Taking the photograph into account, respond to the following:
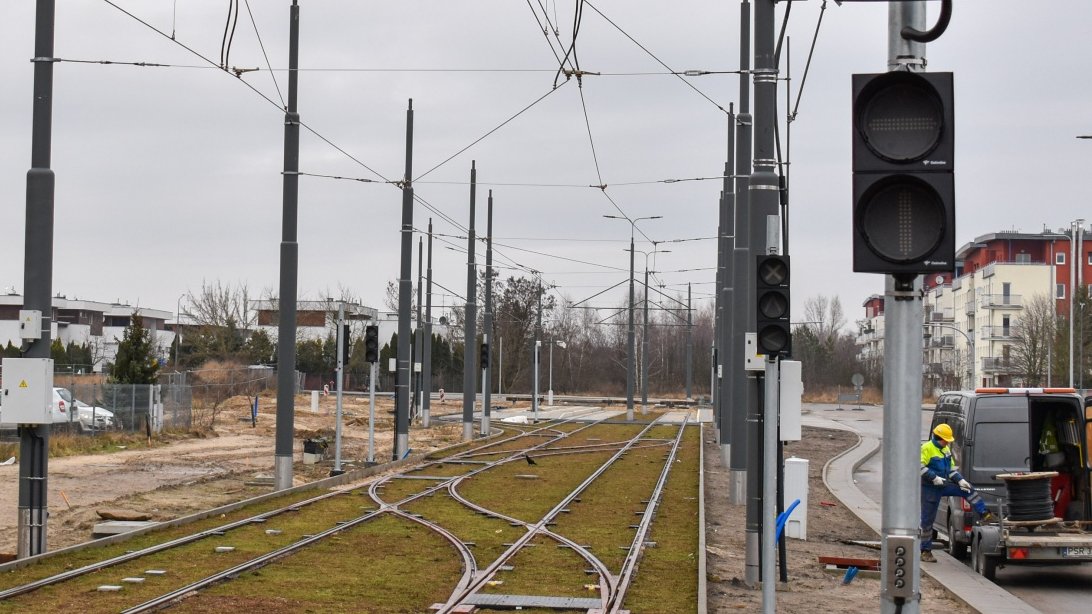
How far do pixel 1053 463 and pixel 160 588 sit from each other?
11560 millimetres

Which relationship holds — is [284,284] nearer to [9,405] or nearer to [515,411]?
[9,405]

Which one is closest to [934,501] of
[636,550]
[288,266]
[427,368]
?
[636,550]

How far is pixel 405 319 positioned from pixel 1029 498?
1996cm

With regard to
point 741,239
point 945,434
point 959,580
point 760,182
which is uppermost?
point 741,239

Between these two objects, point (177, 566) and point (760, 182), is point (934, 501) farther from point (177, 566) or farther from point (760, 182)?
point (177, 566)

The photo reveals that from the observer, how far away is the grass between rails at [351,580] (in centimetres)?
1200

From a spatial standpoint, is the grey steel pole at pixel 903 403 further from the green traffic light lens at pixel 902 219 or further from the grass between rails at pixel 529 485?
the grass between rails at pixel 529 485

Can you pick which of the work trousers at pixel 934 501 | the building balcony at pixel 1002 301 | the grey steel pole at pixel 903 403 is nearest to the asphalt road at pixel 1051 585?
the work trousers at pixel 934 501

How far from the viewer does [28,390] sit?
15.3m

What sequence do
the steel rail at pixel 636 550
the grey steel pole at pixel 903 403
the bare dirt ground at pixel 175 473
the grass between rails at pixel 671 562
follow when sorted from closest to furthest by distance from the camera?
1. the grey steel pole at pixel 903 403
2. the steel rail at pixel 636 550
3. the grass between rails at pixel 671 562
4. the bare dirt ground at pixel 175 473

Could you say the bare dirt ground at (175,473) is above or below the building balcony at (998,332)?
below

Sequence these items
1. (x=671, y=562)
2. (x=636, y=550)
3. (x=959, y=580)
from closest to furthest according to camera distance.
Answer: (x=959, y=580), (x=671, y=562), (x=636, y=550)

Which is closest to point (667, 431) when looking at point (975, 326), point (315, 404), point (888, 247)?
point (315, 404)

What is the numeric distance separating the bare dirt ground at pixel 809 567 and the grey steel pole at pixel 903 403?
255 inches
